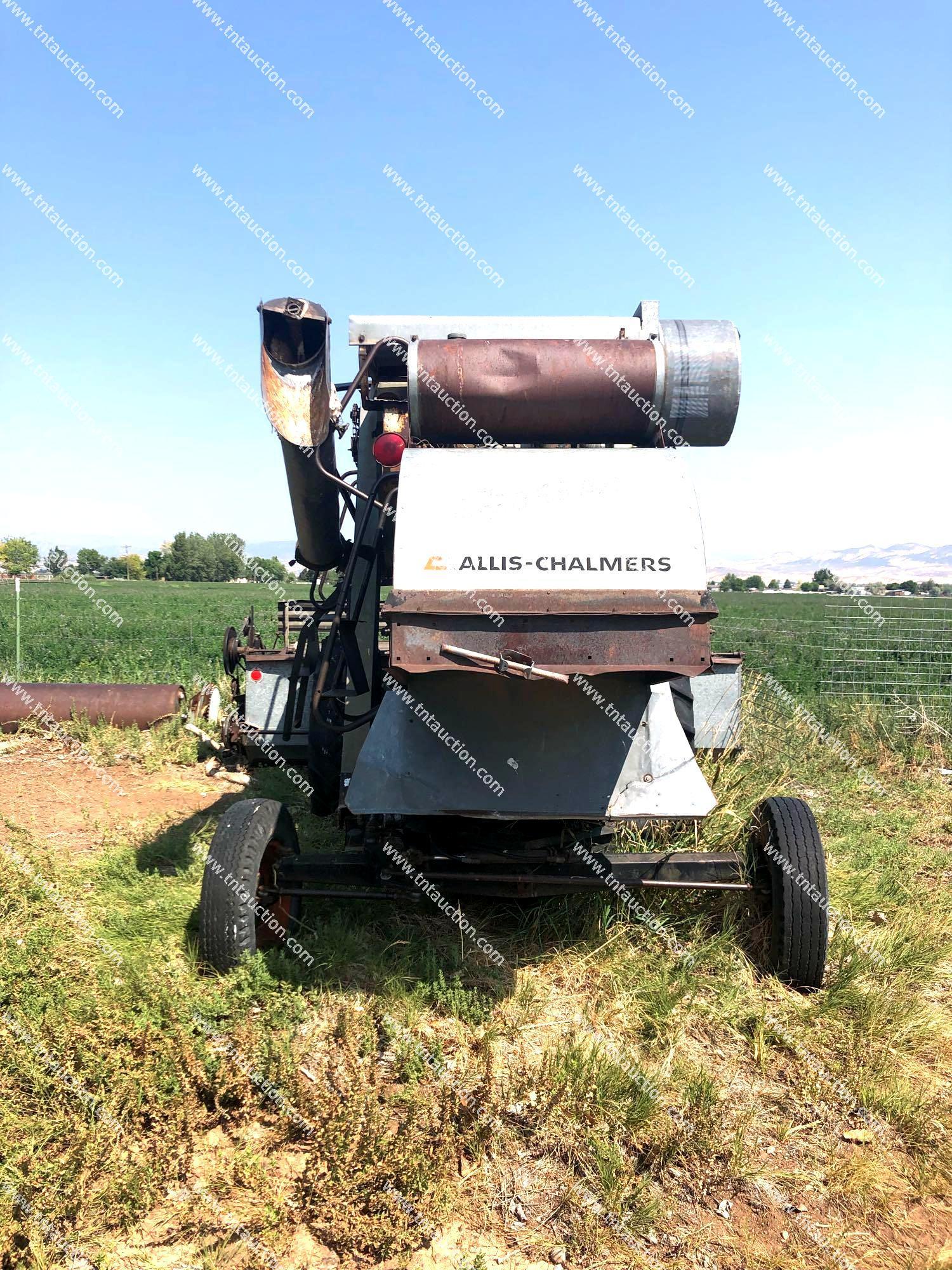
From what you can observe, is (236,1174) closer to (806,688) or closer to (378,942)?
(378,942)

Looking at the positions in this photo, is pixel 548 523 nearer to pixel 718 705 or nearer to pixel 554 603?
pixel 554 603

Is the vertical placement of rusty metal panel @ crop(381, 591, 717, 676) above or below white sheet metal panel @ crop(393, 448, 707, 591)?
below

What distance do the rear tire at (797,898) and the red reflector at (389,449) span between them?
8.37 ft

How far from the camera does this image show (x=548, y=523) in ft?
11.0

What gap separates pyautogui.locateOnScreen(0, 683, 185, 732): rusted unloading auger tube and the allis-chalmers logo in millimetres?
6649

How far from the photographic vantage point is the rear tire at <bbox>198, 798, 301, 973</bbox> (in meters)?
3.88

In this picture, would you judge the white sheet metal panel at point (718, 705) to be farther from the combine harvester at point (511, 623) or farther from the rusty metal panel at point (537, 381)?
the rusty metal panel at point (537, 381)

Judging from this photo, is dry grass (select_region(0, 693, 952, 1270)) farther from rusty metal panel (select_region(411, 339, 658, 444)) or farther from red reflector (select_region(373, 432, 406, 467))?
rusty metal panel (select_region(411, 339, 658, 444))

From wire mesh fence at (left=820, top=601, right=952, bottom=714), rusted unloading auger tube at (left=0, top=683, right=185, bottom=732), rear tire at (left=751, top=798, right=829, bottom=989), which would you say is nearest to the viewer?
rear tire at (left=751, top=798, right=829, bottom=989)

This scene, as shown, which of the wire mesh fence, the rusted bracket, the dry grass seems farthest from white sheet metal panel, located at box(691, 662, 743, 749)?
the wire mesh fence

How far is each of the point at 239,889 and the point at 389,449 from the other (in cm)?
213

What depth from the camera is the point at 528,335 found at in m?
4.45

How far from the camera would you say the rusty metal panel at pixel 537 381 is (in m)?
3.65

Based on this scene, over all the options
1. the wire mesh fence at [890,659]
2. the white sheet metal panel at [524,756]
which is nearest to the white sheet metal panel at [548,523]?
the white sheet metal panel at [524,756]
